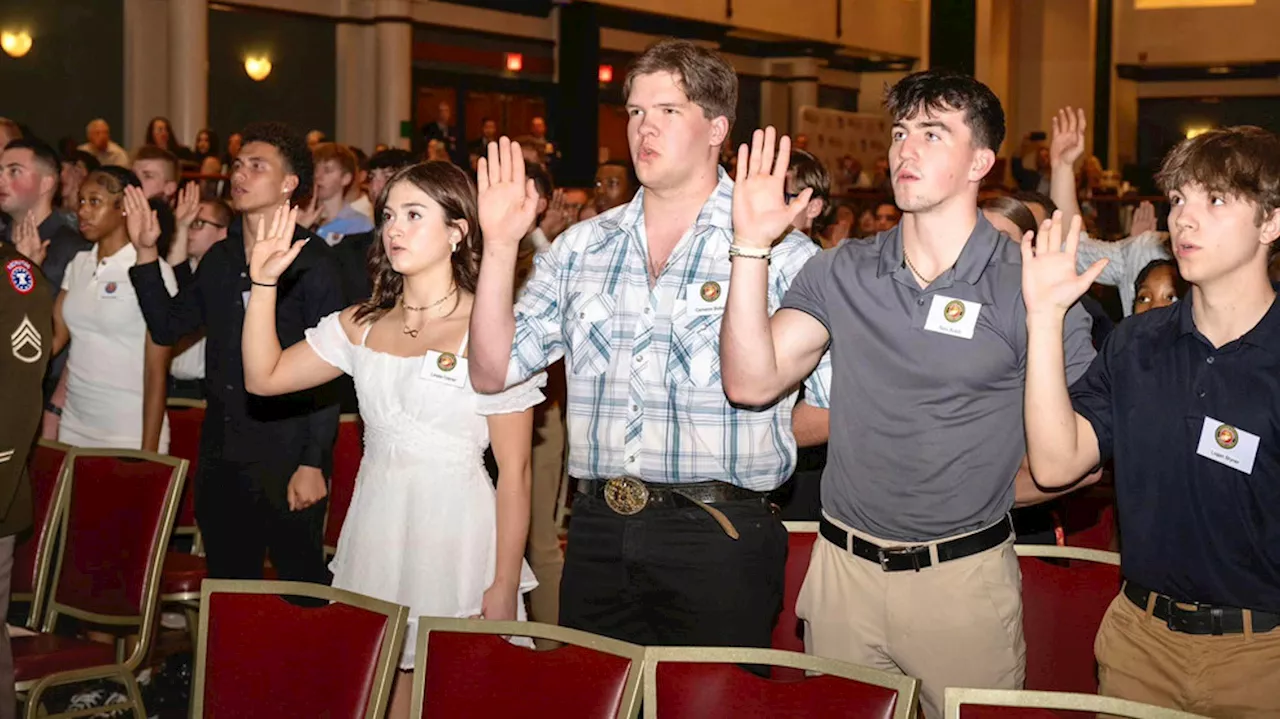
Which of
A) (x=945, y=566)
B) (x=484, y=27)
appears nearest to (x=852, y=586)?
(x=945, y=566)

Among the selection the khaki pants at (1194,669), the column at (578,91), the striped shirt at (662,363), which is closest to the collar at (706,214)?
the striped shirt at (662,363)

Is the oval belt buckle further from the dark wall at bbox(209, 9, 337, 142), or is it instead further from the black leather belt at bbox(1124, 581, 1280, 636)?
the dark wall at bbox(209, 9, 337, 142)

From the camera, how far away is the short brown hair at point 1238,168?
209cm

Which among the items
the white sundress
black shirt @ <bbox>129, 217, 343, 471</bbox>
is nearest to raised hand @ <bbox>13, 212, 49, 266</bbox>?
black shirt @ <bbox>129, 217, 343, 471</bbox>

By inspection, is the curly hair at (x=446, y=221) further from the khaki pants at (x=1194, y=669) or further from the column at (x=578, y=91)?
the column at (x=578, y=91)

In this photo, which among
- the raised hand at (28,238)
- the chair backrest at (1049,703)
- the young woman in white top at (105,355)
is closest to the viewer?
the chair backrest at (1049,703)

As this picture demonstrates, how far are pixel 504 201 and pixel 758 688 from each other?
39.3 inches

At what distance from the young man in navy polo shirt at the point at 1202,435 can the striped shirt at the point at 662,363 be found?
1.86ft

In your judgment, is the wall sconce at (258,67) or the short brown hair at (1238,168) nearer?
the short brown hair at (1238,168)

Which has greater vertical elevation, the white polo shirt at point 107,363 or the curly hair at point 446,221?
the curly hair at point 446,221

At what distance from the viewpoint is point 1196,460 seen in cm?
213

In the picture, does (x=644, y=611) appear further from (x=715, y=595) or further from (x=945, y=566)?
(x=945, y=566)

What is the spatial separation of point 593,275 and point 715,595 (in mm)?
661

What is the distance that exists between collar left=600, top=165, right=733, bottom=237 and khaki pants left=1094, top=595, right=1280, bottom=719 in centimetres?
100
